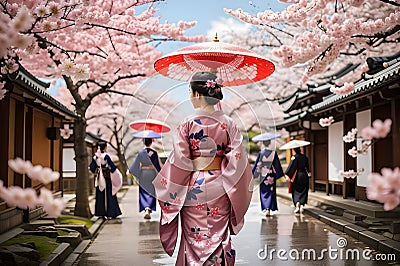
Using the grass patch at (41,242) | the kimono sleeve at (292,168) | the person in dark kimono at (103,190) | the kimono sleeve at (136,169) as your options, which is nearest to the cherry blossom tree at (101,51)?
the person in dark kimono at (103,190)

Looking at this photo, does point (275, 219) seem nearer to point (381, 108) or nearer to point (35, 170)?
point (381, 108)

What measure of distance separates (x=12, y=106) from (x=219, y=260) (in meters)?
6.92

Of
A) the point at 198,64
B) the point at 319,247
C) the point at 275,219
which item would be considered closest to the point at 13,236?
the point at 198,64

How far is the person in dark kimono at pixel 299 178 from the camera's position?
49.8 ft

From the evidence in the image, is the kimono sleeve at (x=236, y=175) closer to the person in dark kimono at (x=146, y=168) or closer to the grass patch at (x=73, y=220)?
the grass patch at (x=73, y=220)

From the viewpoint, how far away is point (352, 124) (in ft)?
53.5

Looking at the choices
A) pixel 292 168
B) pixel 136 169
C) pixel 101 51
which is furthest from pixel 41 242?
pixel 292 168

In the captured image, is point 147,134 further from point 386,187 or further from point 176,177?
point 386,187

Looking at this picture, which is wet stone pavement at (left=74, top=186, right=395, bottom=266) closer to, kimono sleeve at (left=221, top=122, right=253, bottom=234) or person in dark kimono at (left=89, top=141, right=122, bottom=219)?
person in dark kimono at (left=89, top=141, right=122, bottom=219)

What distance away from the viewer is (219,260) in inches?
215

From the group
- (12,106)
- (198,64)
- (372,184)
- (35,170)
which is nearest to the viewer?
(372,184)

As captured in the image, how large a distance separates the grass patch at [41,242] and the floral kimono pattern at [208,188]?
2730 millimetres

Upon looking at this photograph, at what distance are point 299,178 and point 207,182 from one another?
33.3ft

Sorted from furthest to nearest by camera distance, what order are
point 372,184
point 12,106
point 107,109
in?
point 107,109
point 12,106
point 372,184
